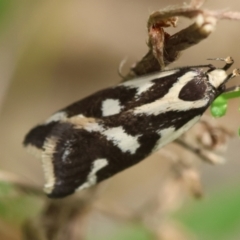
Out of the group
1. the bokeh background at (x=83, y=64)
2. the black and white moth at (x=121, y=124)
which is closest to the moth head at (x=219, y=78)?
the black and white moth at (x=121, y=124)

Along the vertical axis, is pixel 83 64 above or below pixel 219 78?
below

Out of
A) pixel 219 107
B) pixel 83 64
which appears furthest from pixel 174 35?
pixel 83 64

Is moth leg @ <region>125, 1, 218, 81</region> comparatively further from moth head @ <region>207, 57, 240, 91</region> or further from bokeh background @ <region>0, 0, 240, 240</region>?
bokeh background @ <region>0, 0, 240, 240</region>

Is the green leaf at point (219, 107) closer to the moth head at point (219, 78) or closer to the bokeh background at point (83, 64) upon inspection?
the moth head at point (219, 78)

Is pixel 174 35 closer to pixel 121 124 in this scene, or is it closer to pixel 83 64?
pixel 121 124

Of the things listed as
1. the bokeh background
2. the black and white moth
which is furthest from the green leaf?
the bokeh background
